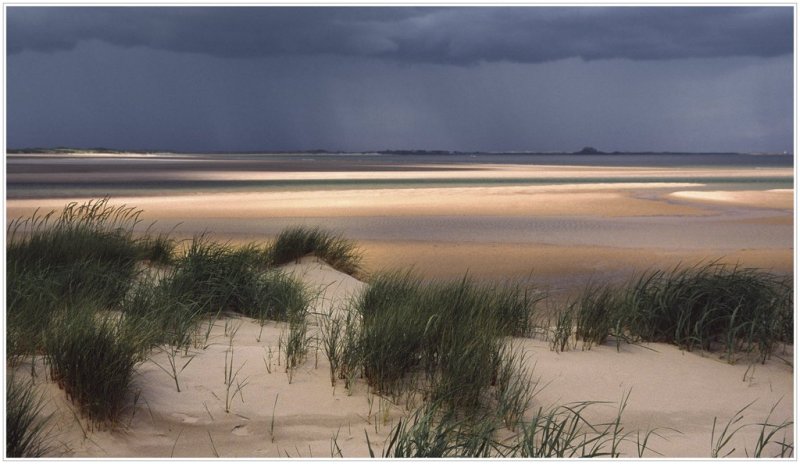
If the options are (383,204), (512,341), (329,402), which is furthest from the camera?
(383,204)

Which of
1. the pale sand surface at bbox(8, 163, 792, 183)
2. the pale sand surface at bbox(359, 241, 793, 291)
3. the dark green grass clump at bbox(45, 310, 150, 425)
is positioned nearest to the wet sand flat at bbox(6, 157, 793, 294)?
the pale sand surface at bbox(359, 241, 793, 291)

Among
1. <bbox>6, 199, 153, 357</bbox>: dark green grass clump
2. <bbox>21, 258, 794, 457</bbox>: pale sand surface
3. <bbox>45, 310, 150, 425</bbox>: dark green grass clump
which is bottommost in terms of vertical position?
<bbox>21, 258, 794, 457</bbox>: pale sand surface

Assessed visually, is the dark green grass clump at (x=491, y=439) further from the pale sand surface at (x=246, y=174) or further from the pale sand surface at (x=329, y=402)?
the pale sand surface at (x=246, y=174)

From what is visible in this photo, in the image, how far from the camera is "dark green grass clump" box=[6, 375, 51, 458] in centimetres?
305

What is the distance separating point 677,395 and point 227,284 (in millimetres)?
2705

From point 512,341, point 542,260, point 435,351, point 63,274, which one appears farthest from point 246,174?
point 435,351

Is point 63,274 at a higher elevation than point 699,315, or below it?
higher

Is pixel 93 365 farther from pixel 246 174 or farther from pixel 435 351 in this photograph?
pixel 246 174

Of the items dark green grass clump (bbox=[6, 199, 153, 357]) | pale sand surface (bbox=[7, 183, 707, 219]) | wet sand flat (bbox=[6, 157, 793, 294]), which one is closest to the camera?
dark green grass clump (bbox=[6, 199, 153, 357])

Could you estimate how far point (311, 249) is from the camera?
741 cm

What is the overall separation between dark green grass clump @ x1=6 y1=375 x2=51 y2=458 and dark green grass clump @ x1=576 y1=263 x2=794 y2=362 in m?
2.82

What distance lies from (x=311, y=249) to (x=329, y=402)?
3.87 meters

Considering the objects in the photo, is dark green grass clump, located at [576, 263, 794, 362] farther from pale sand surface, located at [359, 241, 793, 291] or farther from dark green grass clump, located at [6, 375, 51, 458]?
dark green grass clump, located at [6, 375, 51, 458]

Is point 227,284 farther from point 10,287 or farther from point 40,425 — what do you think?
point 40,425
